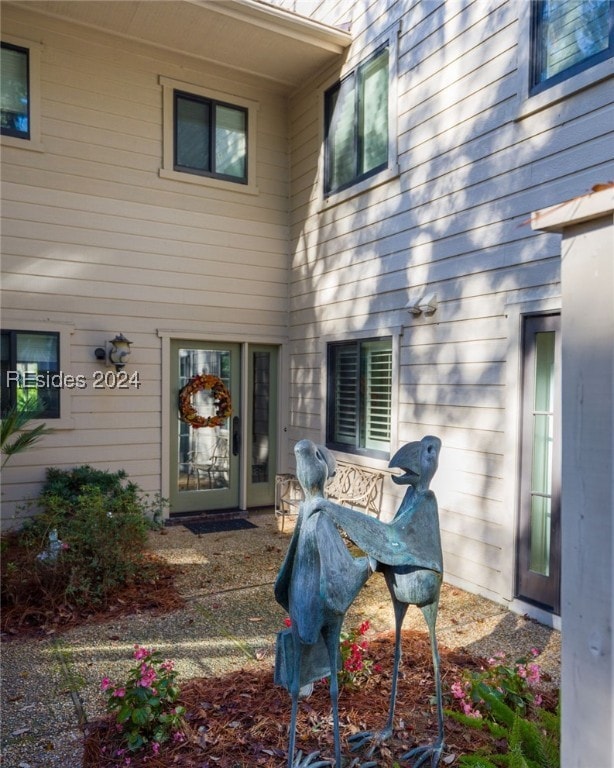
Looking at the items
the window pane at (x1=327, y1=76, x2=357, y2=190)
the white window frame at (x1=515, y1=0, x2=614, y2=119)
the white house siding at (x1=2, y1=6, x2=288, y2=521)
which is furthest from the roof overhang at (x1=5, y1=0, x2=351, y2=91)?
the white window frame at (x1=515, y1=0, x2=614, y2=119)

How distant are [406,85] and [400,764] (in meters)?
5.72

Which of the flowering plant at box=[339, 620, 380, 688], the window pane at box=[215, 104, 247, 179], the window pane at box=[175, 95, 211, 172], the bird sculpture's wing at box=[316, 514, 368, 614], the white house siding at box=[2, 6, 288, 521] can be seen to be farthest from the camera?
the window pane at box=[215, 104, 247, 179]

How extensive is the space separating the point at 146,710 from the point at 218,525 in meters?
4.55

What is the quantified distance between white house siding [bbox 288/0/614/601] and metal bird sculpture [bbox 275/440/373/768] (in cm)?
248

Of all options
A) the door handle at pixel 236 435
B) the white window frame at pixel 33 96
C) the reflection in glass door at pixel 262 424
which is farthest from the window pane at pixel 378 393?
the white window frame at pixel 33 96

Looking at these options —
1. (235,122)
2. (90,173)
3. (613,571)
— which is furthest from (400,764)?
(235,122)

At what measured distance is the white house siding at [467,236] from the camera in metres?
4.29

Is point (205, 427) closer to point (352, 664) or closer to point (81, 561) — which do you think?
point (81, 561)

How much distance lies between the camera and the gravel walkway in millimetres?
2844

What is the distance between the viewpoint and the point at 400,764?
2.43 meters

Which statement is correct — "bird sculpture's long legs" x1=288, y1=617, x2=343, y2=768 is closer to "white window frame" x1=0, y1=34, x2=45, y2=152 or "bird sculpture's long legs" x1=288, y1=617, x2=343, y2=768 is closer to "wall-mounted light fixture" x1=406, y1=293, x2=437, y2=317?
"wall-mounted light fixture" x1=406, y1=293, x2=437, y2=317

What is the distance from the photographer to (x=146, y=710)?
258 centimetres

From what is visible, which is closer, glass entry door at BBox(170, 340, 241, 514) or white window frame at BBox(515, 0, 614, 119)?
white window frame at BBox(515, 0, 614, 119)

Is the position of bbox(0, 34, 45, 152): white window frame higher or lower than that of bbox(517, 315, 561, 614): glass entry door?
higher
